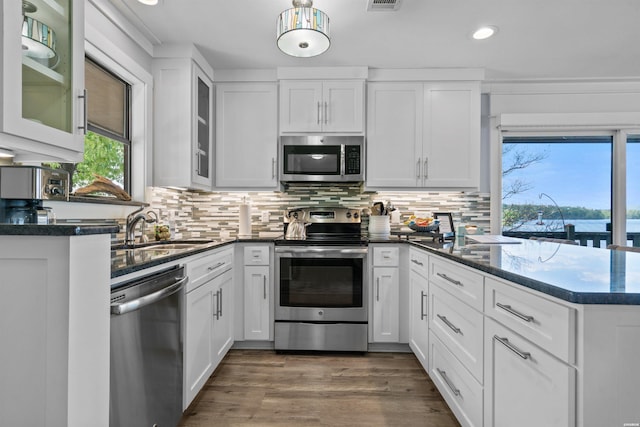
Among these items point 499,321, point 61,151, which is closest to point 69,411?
point 61,151

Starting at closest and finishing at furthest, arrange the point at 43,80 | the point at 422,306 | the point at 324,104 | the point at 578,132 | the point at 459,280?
the point at 43,80, the point at 459,280, the point at 422,306, the point at 324,104, the point at 578,132

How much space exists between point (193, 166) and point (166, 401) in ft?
5.63

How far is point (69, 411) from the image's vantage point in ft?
2.78

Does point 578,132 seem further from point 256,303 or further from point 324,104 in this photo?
point 256,303

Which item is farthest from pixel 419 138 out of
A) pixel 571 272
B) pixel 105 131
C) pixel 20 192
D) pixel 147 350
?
pixel 20 192

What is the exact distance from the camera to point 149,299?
4.38 feet

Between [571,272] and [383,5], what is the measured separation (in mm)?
1798

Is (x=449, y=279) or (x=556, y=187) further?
(x=556, y=187)

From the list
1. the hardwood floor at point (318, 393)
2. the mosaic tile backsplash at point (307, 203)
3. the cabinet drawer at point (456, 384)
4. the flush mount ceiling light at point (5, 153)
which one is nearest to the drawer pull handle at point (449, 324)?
the cabinet drawer at point (456, 384)

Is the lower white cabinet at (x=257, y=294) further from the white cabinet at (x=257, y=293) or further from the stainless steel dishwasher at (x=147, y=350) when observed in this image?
the stainless steel dishwasher at (x=147, y=350)

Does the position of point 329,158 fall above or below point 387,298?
above

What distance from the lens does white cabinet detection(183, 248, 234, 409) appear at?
72.4 inches

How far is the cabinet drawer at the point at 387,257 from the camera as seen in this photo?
276 centimetres

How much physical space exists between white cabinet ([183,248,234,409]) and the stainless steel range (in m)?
0.42
